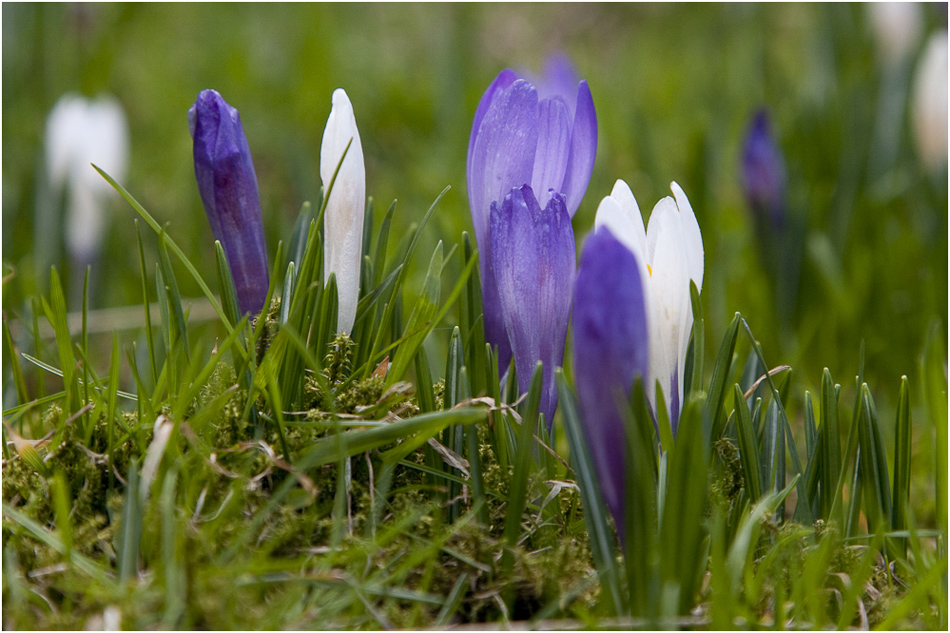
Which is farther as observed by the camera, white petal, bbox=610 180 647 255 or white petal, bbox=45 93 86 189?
white petal, bbox=45 93 86 189

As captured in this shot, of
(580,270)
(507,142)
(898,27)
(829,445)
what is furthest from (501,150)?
(898,27)

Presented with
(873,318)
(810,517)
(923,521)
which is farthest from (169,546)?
(873,318)

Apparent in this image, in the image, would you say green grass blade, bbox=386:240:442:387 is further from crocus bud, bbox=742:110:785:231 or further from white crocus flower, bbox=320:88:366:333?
crocus bud, bbox=742:110:785:231

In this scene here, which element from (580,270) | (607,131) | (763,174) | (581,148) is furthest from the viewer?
(607,131)

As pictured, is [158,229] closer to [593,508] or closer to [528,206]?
[528,206]

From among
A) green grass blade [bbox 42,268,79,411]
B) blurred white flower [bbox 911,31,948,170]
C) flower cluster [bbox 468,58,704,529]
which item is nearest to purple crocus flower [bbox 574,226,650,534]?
flower cluster [bbox 468,58,704,529]

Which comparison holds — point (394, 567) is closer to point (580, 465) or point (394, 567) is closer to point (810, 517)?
point (580, 465)

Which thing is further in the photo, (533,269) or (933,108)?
(933,108)
